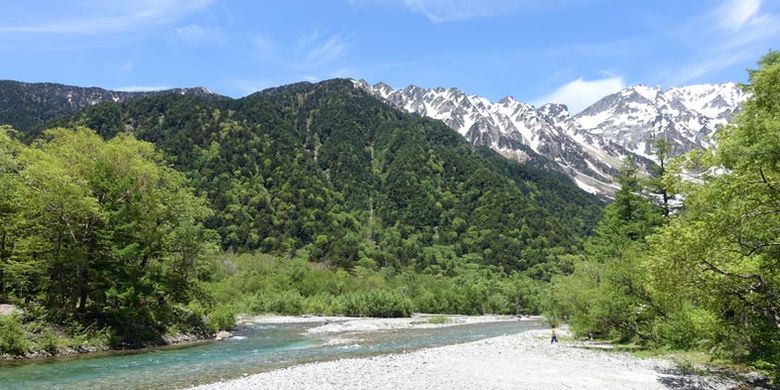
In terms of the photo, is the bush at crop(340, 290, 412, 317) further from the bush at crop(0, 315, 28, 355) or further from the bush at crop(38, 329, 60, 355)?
the bush at crop(0, 315, 28, 355)

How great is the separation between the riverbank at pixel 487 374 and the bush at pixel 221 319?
90.5 feet

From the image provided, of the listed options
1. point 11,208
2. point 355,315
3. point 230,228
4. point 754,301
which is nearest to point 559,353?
point 754,301

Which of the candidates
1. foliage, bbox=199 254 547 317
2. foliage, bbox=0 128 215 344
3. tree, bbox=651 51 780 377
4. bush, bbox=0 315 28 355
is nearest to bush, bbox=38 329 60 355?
A: bush, bbox=0 315 28 355

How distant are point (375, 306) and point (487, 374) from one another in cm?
8165

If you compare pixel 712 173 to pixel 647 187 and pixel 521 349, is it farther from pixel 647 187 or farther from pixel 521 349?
pixel 647 187

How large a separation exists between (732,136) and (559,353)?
20920 mm

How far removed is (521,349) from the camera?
127 ft

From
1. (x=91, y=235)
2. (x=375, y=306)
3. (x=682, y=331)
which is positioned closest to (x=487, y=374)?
(x=682, y=331)

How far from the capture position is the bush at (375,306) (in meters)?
107

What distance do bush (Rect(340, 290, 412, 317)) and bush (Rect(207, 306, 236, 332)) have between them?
45586mm

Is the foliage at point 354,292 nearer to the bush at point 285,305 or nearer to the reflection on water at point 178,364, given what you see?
the bush at point 285,305

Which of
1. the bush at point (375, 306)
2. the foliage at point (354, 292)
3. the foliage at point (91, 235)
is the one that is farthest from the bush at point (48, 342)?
the bush at point (375, 306)

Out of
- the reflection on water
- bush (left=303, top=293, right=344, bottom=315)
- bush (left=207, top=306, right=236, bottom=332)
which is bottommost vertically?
bush (left=303, top=293, right=344, bottom=315)

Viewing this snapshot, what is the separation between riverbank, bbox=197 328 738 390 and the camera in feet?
77.7
